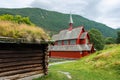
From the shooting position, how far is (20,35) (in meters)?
16.6

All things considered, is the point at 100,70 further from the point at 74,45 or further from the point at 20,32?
the point at 74,45

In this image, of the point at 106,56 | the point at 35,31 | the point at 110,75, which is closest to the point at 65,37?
the point at 106,56

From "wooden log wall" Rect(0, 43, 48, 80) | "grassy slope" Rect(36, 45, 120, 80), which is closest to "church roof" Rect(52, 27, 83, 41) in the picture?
"grassy slope" Rect(36, 45, 120, 80)

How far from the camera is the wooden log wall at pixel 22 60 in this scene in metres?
15.6

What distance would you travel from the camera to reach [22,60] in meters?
17.0

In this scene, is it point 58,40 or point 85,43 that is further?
point 58,40

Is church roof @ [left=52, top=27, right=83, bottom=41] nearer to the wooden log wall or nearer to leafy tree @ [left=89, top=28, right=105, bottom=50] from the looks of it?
leafy tree @ [left=89, top=28, right=105, bottom=50]

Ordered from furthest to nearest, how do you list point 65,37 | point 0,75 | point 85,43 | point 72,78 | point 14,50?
point 65,37, point 85,43, point 72,78, point 14,50, point 0,75

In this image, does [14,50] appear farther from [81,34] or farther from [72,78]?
[81,34]

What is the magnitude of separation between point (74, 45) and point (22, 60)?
48.2m

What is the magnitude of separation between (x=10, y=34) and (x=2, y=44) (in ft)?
3.53

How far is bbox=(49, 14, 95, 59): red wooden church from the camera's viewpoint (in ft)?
206

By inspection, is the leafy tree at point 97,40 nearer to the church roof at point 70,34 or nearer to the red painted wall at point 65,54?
the church roof at point 70,34

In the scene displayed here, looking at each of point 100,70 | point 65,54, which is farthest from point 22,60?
point 65,54
